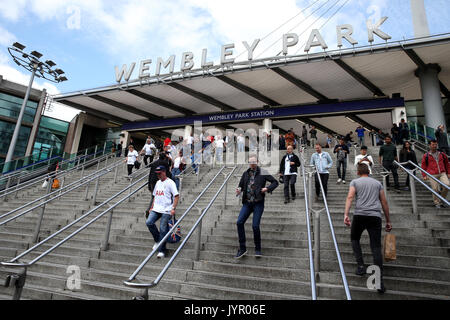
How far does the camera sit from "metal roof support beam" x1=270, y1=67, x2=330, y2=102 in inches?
625

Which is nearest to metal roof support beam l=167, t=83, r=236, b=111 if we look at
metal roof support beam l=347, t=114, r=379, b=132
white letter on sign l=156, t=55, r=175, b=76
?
white letter on sign l=156, t=55, r=175, b=76

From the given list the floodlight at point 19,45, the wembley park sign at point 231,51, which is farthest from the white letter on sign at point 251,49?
the floodlight at point 19,45

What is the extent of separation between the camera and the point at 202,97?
1975 centimetres

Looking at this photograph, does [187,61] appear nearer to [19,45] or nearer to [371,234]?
[19,45]

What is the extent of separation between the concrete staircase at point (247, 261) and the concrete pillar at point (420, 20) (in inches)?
651

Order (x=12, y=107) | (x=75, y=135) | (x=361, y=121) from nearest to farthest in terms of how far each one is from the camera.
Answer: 1. (x=361, y=121)
2. (x=12, y=107)
3. (x=75, y=135)

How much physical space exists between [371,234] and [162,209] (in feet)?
10.8

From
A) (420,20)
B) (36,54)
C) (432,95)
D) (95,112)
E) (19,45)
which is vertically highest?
(420,20)

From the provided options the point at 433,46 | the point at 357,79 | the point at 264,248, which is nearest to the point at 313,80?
the point at 357,79

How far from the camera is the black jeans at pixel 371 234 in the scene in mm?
3621

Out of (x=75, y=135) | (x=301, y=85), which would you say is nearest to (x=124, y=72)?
(x=75, y=135)

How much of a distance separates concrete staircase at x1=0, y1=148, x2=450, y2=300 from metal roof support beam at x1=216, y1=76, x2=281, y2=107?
1178 cm

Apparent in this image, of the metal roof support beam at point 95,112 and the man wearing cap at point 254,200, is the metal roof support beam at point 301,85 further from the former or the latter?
the metal roof support beam at point 95,112

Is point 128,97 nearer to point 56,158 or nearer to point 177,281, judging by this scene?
point 56,158
